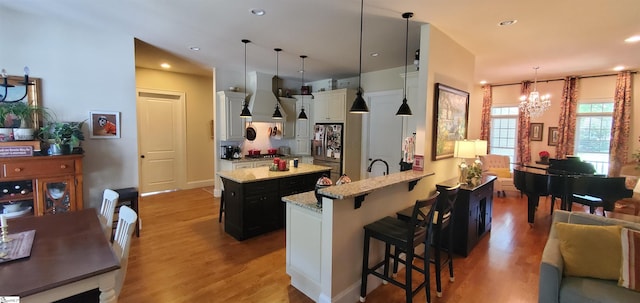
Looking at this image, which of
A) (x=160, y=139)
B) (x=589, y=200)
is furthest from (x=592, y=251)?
(x=160, y=139)

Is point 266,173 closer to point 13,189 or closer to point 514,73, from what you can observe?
point 13,189

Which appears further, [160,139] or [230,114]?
[160,139]

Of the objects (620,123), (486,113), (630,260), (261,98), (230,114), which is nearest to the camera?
(630,260)

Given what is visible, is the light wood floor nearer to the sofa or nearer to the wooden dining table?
the sofa

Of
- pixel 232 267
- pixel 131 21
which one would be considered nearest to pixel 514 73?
pixel 232 267

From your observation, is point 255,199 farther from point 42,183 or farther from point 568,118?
point 568,118

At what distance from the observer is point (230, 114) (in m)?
5.82

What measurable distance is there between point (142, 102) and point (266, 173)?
3.91 m

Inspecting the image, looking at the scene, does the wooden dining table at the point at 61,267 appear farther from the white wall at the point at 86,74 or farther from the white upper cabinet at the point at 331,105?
the white upper cabinet at the point at 331,105

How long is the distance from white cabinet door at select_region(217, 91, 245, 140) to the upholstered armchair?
555cm

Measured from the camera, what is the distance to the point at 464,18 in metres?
3.00

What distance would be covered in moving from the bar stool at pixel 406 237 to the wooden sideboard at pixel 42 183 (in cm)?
358

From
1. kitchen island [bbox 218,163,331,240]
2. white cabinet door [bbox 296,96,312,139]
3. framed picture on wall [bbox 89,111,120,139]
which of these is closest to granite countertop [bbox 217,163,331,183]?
kitchen island [bbox 218,163,331,240]

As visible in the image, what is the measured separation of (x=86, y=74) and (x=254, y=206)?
284 cm
